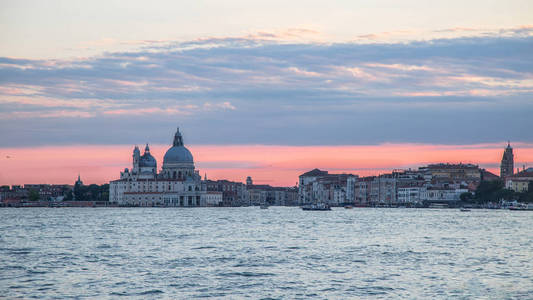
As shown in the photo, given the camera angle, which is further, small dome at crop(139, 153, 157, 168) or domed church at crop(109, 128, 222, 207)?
small dome at crop(139, 153, 157, 168)

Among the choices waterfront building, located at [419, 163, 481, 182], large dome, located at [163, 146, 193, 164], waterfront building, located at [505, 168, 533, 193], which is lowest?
waterfront building, located at [505, 168, 533, 193]

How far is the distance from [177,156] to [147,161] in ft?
37.3

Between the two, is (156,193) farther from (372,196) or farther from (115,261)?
(115,261)

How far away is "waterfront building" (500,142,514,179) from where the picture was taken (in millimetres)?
163750

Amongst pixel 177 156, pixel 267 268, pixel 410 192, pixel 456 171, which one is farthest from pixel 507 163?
pixel 267 268

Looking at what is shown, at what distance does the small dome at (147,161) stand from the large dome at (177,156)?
874 cm

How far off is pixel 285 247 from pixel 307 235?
8112 mm

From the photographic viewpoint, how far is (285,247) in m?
32.2

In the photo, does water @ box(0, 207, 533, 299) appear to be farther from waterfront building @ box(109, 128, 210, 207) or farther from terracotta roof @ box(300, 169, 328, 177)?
terracotta roof @ box(300, 169, 328, 177)

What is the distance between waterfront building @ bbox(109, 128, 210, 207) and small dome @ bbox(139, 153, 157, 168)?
99.5 inches

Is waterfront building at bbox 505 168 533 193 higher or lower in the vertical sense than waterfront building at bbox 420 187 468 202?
higher

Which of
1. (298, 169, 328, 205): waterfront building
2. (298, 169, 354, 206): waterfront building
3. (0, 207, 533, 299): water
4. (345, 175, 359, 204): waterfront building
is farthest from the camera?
(298, 169, 328, 205): waterfront building

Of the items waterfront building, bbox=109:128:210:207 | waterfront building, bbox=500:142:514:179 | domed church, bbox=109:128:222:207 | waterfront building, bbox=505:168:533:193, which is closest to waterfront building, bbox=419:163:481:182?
waterfront building, bbox=500:142:514:179

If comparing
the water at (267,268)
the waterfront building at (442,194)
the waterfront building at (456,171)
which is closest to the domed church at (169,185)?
the waterfront building at (442,194)
